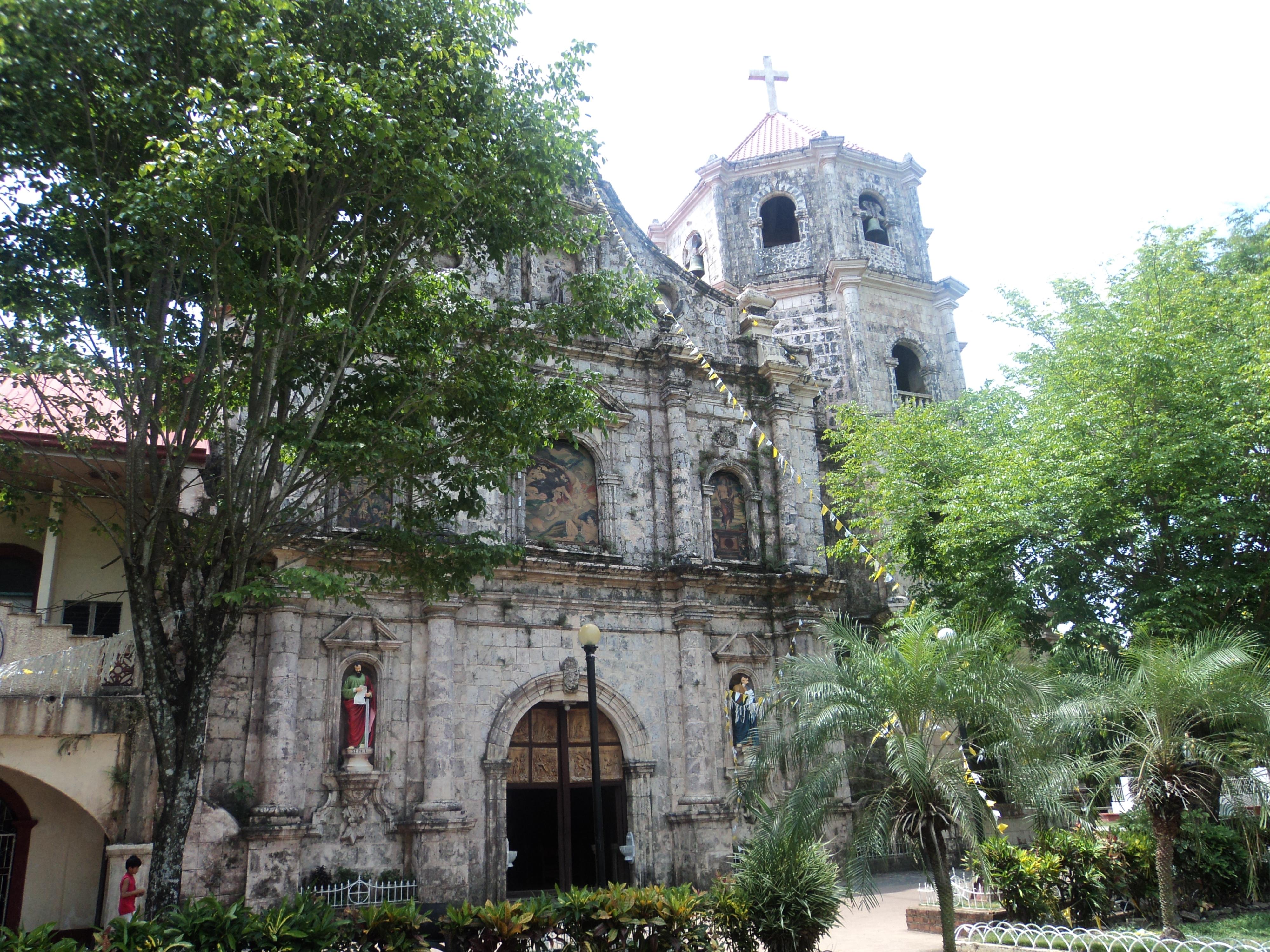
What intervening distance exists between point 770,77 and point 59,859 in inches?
1082

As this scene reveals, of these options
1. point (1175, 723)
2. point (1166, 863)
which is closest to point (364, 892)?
point (1166, 863)

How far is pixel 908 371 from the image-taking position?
26.2 metres

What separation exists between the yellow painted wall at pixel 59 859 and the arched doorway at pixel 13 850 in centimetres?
6

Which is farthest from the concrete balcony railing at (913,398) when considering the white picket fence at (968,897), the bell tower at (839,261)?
the white picket fence at (968,897)

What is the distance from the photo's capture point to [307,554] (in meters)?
14.5

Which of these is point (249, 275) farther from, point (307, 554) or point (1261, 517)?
point (1261, 517)

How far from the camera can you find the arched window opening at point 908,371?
25.7m

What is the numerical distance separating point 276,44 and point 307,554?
7.37 meters

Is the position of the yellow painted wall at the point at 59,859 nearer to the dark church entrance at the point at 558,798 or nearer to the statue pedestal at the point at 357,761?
the statue pedestal at the point at 357,761

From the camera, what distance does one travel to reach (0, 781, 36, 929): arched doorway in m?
13.4

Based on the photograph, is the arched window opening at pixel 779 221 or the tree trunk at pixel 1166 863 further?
the arched window opening at pixel 779 221

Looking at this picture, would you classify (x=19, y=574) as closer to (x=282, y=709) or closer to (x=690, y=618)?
(x=282, y=709)

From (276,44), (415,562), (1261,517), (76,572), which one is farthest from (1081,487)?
(76,572)

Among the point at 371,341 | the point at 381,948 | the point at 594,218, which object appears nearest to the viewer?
the point at 381,948
